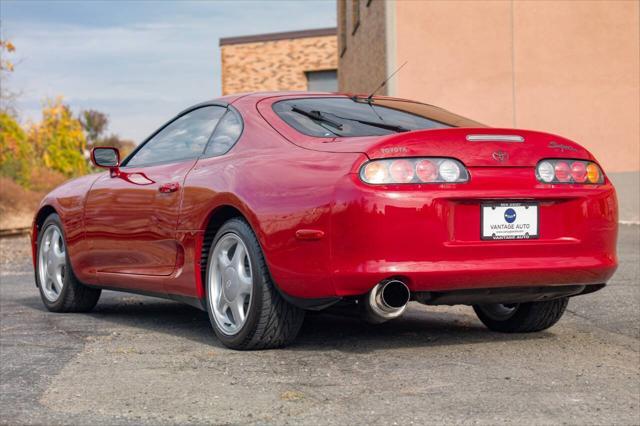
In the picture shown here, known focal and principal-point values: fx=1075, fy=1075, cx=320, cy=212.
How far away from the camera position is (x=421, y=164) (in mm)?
4988

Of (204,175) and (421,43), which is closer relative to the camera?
(204,175)

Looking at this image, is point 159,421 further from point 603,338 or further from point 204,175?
point 603,338

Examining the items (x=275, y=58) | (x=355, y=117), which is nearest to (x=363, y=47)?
(x=355, y=117)

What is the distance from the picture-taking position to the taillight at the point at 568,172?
5.27m

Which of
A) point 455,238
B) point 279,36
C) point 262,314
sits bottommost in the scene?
point 262,314

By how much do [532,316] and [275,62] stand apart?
39.3 m

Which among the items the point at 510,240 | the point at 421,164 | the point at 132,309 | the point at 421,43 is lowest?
the point at 132,309

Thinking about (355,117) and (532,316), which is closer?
(355,117)

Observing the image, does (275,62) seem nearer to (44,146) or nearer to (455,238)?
(44,146)

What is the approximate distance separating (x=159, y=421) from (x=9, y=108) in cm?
2483

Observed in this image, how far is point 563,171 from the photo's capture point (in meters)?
5.33

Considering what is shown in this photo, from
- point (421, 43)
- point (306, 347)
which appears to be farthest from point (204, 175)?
point (421, 43)

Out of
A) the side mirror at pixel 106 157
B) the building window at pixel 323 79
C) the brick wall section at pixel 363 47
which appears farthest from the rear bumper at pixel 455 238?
the building window at pixel 323 79

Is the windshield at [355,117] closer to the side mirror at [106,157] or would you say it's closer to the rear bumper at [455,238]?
the rear bumper at [455,238]
